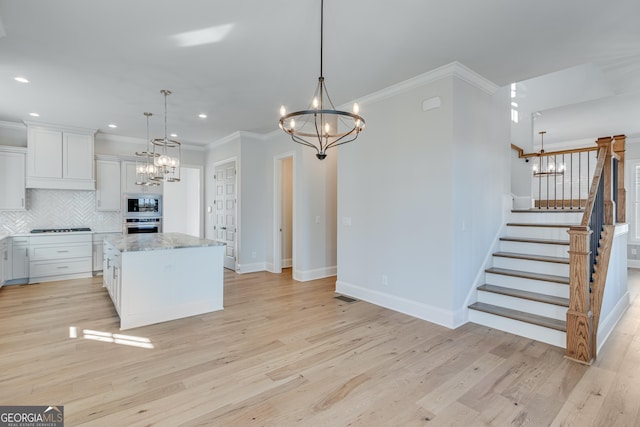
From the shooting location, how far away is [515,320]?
10.9 feet

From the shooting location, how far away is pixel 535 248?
13.2ft

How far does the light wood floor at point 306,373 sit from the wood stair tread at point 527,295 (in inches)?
18.7

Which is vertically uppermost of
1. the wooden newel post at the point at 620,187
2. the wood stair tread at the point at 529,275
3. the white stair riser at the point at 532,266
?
the wooden newel post at the point at 620,187

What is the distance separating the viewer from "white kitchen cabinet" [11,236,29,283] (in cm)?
535

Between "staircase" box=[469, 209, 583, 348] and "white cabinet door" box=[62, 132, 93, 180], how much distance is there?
22.8ft

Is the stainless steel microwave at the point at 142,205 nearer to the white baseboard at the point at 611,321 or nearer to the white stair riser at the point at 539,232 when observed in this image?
the white stair riser at the point at 539,232

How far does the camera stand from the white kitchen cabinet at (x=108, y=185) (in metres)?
6.34

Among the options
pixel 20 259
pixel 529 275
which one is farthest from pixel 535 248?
pixel 20 259

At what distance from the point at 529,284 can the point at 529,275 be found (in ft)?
0.37

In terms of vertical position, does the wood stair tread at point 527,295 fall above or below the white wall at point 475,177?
below

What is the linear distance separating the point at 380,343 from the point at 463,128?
2537mm

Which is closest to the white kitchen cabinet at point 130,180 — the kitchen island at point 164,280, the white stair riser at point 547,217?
the kitchen island at point 164,280

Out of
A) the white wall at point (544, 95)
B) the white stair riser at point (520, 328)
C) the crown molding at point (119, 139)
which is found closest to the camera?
the white stair riser at point (520, 328)

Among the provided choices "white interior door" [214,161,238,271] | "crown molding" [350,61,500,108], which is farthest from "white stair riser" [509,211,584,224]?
"white interior door" [214,161,238,271]
